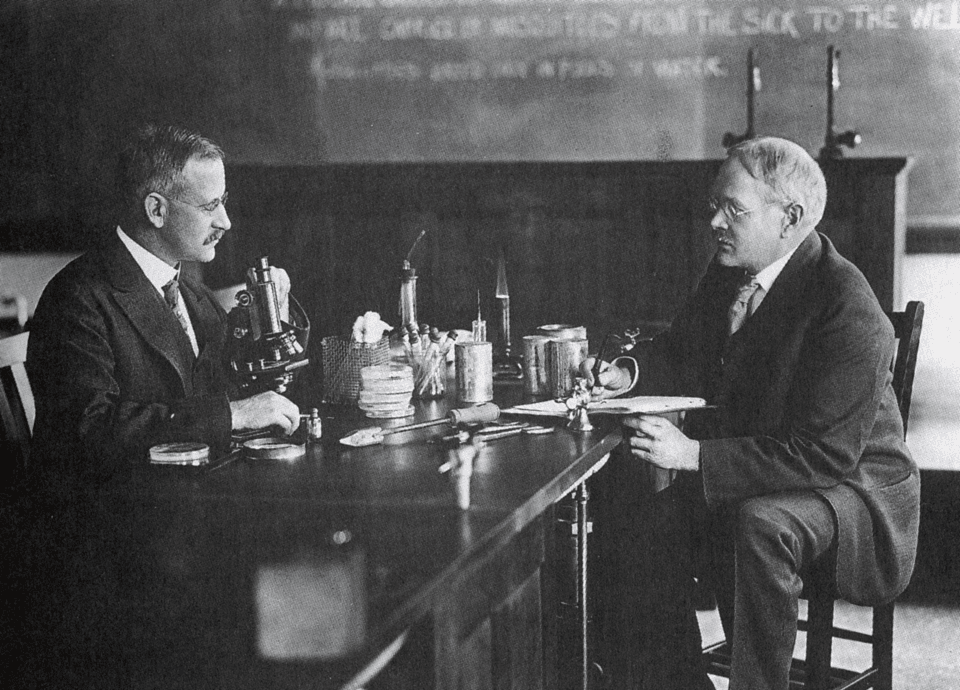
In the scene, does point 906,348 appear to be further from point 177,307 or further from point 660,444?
point 177,307

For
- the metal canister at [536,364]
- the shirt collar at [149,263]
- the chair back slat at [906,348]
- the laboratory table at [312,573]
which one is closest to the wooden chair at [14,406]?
the shirt collar at [149,263]

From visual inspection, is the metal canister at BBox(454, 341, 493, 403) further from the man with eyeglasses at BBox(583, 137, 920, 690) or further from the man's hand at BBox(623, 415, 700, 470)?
the man's hand at BBox(623, 415, 700, 470)

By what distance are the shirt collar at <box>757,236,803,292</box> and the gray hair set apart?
0.09 metres

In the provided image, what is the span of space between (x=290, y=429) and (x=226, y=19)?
4518 mm

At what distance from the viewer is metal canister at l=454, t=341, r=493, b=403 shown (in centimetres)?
230

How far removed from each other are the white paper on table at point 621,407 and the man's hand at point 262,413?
48cm

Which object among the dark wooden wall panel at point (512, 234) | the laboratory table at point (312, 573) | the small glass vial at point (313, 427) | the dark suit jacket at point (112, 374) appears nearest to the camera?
the laboratory table at point (312, 573)

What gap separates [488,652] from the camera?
4.82 feet

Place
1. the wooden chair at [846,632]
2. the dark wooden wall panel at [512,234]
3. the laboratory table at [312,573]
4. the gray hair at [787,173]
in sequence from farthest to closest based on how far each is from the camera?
the dark wooden wall panel at [512,234], the gray hair at [787,173], the wooden chair at [846,632], the laboratory table at [312,573]

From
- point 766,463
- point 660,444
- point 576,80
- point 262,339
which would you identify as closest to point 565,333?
point 660,444

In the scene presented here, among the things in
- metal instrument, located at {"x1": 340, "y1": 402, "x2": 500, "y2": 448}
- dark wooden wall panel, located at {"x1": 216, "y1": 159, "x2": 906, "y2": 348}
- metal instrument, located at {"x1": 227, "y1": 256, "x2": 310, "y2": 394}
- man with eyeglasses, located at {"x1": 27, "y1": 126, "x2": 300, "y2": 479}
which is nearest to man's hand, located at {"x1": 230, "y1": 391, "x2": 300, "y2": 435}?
A: man with eyeglasses, located at {"x1": 27, "y1": 126, "x2": 300, "y2": 479}

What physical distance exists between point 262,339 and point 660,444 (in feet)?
2.72

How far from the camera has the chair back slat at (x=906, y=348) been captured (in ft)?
7.81

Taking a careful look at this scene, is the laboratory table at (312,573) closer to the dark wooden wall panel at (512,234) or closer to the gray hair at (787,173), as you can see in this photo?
the gray hair at (787,173)
